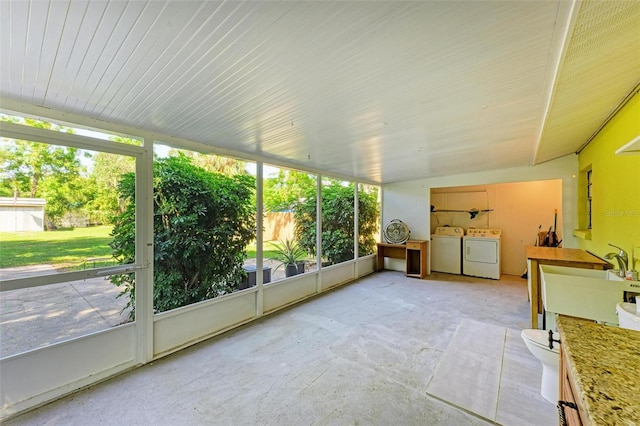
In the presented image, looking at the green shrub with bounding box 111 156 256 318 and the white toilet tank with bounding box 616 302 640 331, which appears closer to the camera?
the white toilet tank with bounding box 616 302 640 331

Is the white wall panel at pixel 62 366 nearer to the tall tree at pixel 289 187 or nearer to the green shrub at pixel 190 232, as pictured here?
the green shrub at pixel 190 232

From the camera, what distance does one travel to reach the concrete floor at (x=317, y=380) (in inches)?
69.0

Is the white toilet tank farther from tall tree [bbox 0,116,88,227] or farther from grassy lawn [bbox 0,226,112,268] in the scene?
tall tree [bbox 0,116,88,227]

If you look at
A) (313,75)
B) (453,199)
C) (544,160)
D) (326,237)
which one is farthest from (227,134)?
(453,199)

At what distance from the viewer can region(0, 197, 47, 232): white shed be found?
1786mm

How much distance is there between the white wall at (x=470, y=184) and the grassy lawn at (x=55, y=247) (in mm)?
5620

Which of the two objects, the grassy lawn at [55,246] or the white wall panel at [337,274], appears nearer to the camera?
the grassy lawn at [55,246]

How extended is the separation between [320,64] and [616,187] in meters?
3.12

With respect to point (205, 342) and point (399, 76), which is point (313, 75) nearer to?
point (399, 76)

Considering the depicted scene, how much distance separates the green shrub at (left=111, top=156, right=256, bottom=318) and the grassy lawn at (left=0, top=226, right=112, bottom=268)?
4.6 inches

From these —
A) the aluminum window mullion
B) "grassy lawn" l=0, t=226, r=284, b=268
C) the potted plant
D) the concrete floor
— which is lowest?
the concrete floor

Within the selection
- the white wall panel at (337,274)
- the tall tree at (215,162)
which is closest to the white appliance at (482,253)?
the white wall panel at (337,274)

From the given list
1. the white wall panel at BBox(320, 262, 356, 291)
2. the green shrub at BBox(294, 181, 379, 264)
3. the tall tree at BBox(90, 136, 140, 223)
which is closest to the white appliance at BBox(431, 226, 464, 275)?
the green shrub at BBox(294, 181, 379, 264)

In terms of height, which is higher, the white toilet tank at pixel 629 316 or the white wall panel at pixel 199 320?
the white toilet tank at pixel 629 316
